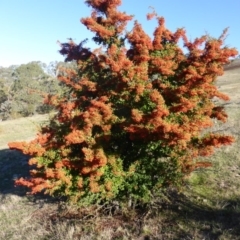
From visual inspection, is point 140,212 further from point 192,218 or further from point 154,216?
point 192,218

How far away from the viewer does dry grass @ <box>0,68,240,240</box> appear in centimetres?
974

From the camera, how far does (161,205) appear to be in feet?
37.1

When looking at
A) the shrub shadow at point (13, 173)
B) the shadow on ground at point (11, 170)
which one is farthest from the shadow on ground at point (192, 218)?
the shadow on ground at point (11, 170)

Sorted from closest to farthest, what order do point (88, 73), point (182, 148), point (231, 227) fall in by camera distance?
1. point (231, 227)
2. point (182, 148)
3. point (88, 73)

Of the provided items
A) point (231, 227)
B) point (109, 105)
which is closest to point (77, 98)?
point (109, 105)

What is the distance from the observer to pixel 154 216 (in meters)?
10.7

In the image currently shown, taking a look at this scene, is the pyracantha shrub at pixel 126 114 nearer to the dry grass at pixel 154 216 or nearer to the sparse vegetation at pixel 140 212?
the sparse vegetation at pixel 140 212

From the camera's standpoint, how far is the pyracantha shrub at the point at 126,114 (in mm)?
9344

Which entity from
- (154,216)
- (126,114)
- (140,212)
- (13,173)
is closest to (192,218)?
(154,216)

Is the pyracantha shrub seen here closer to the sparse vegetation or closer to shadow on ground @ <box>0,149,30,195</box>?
the sparse vegetation

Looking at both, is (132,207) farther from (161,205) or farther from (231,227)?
(231,227)

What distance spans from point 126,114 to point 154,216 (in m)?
3.39

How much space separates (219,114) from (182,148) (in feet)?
5.30

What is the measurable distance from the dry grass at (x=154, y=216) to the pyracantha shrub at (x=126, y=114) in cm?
72
